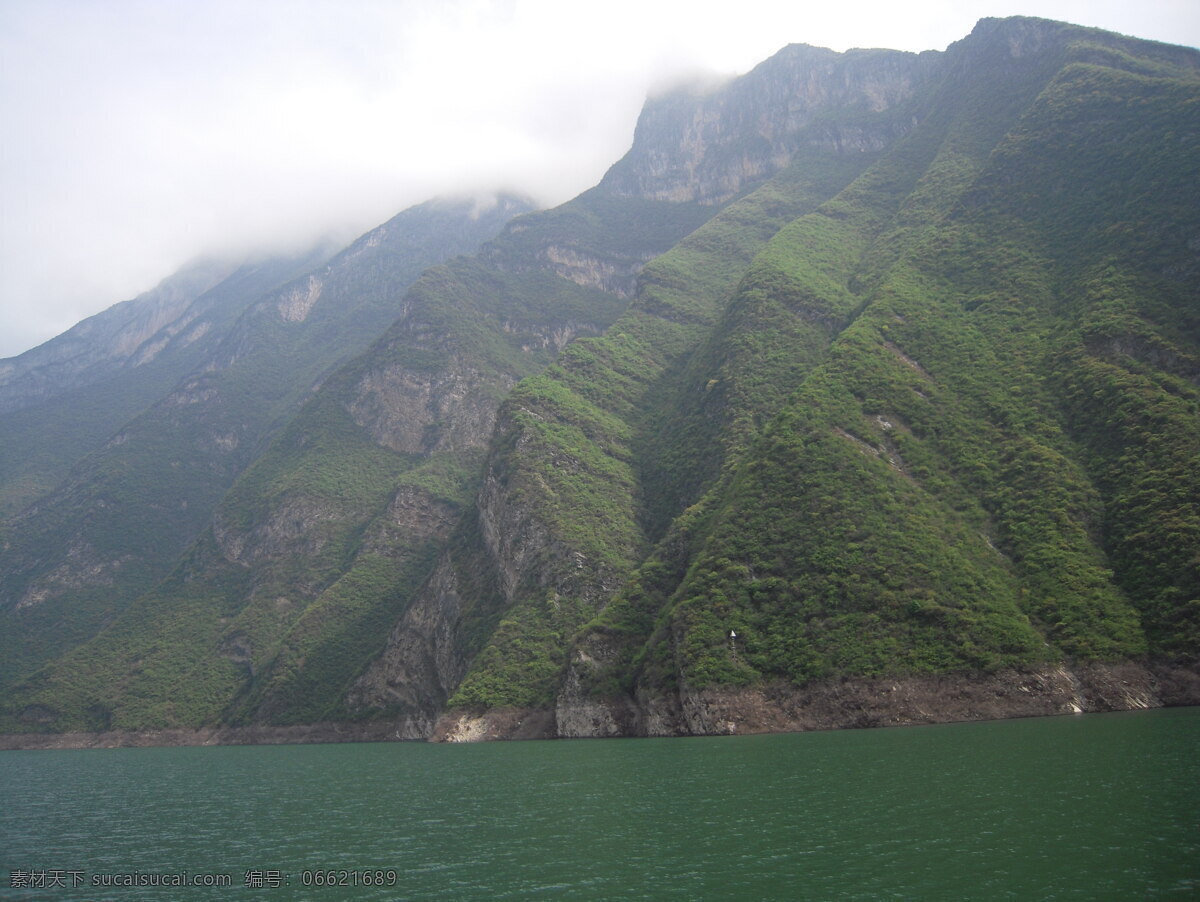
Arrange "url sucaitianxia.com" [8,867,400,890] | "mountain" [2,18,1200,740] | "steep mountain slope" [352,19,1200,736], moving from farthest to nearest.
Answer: "mountain" [2,18,1200,740] < "steep mountain slope" [352,19,1200,736] < "url sucaitianxia.com" [8,867,400,890]

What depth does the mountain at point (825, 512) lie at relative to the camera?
79062mm

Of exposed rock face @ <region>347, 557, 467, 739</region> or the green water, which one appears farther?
exposed rock face @ <region>347, 557, 467, 739</region>

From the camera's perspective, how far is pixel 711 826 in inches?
1375

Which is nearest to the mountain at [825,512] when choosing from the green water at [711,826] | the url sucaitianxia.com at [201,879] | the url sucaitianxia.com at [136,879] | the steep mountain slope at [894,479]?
the steep mountain slope at [894,479]

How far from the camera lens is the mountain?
7906cm

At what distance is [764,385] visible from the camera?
138m

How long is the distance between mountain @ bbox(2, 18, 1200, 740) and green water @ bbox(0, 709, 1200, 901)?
697 inches

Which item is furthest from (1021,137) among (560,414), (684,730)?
(684,730)

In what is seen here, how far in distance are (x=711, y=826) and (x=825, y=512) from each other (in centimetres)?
6168

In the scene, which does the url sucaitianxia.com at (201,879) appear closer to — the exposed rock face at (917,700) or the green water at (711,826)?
the green water at (711,826)

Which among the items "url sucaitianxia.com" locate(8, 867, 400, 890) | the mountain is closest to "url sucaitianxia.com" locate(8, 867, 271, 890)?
"url sucaitianxia.com" locate(8, 867, 400, 890)

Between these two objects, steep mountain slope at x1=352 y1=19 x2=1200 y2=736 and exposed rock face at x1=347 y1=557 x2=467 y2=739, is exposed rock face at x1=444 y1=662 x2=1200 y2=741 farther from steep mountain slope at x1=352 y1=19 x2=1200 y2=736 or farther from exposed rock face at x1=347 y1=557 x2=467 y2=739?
exposed rock face at x1=347 y1=557 x2=467 y2=739

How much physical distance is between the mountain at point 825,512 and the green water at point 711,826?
17711mm

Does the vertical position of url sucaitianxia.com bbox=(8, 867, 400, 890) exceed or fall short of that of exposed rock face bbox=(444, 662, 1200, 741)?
it exceeds it
